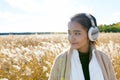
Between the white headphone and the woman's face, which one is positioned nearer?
the woman's face

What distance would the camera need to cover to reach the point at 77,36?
3275 mm

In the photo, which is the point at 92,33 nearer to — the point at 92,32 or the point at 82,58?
the point at 92,32

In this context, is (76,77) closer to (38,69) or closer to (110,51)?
(38,69)

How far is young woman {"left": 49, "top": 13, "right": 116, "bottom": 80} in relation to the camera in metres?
3.28

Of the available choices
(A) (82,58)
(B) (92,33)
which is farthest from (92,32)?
(A) (82,58)

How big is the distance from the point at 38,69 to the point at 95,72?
11.6 ft

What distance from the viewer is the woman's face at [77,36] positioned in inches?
127

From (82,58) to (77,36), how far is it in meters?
0.27

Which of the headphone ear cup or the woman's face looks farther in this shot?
the headphone ear cup

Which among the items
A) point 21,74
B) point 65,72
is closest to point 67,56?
point 65,72

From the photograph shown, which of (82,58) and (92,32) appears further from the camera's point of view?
(82,58)

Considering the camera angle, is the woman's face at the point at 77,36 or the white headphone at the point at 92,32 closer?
the woman's face at the point at 77,36

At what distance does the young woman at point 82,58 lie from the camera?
328cm

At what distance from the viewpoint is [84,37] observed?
11.1 ft
